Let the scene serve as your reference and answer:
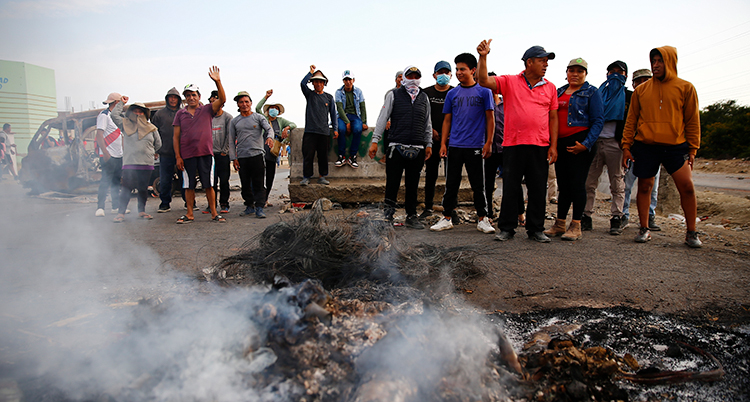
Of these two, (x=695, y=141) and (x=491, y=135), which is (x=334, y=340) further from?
(x=695, y=141)

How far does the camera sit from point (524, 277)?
3117 millimetres

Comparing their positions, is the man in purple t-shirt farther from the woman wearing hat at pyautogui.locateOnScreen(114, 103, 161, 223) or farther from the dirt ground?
the dirt ground

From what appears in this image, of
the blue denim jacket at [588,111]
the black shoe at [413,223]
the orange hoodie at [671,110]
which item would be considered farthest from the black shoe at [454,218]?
the orange hoodie at [671,110]

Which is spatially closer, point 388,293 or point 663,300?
point 388,293

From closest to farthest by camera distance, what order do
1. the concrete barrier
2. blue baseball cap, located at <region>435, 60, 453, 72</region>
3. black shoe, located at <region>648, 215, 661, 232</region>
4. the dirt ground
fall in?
1. the dirt ground
2. black shoe, located at <region>648, 215, 661, 232</region>
3. blue baseball cap, located at <region>435, 60, 453, 72</region>
4. the concrete barrier

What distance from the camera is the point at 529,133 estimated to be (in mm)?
4309

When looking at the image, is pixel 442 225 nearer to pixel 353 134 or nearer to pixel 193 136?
pixel 353 134

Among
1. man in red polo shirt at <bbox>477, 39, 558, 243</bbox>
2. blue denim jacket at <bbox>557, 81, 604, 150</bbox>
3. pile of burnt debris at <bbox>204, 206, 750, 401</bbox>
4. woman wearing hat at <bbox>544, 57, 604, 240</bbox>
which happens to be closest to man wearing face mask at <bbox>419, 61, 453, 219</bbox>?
man in red polo shirt at <bbox>477, 39, 558, 243</bbox>

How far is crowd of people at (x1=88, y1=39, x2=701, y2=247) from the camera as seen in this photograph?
4176 mm

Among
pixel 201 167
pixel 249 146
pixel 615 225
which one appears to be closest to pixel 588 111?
pixel 615 225

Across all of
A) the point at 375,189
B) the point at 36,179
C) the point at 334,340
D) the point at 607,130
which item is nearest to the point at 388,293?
the point at 334,340

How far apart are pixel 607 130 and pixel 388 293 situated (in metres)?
4.41

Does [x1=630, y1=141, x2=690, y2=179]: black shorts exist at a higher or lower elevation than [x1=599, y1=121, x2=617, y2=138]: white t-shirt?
lower

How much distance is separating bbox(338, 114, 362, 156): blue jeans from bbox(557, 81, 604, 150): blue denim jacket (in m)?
4.25
